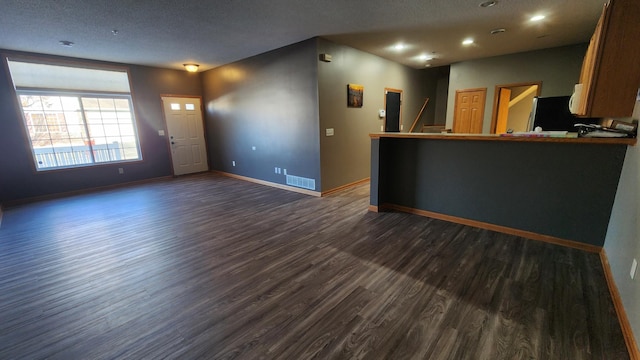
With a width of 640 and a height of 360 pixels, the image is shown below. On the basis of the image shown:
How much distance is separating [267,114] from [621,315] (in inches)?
215

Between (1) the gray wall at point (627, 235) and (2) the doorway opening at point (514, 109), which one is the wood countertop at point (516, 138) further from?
(2) the doorway opening at point (514, 109)

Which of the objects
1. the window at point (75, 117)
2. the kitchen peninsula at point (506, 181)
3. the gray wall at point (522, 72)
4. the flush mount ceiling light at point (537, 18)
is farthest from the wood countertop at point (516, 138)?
the window at point (75, 117)

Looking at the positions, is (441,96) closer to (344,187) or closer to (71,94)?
(344,187)

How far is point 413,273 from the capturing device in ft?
7.76

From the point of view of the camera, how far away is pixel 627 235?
194cm

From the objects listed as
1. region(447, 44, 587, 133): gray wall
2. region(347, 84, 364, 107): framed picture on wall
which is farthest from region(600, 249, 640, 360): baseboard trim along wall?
region(447, 44, 587, 133): gray wall

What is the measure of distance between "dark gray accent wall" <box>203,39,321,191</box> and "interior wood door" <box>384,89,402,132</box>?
241 centimetres

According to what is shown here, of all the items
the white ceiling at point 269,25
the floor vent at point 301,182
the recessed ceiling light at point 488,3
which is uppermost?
the white ceiling at point 269,25

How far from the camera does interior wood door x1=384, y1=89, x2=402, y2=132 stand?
6438 mm

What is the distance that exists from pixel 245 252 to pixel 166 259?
2.60 ft

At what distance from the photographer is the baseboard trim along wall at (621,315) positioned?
149 cm

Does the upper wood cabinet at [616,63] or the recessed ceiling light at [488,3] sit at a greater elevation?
the recessed ceiling light at [488,3]

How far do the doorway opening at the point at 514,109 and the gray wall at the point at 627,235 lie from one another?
4.31 meters

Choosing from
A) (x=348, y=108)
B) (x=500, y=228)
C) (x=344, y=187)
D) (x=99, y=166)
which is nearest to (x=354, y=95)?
(x=348, y=108)
